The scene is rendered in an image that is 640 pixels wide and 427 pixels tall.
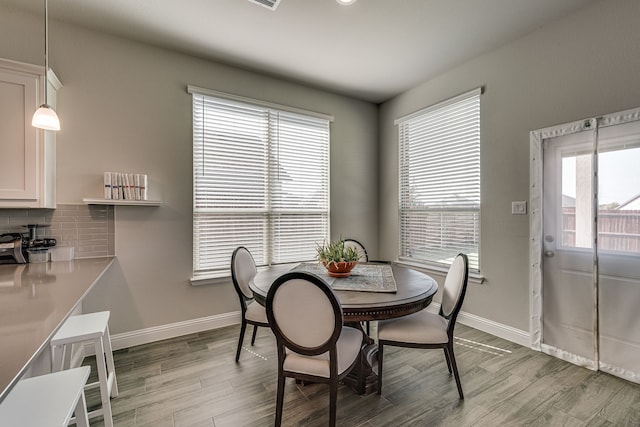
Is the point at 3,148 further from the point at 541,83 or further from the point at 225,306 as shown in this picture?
the point at 541,83

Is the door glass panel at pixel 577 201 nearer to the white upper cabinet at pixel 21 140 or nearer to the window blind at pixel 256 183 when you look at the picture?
the window blind at pixel 256 183

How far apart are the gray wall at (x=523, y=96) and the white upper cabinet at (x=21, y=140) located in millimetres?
3935

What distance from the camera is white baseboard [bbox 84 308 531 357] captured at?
2746 mm

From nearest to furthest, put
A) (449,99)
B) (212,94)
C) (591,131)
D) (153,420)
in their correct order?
(153,420) < (591,131) < (212,94) < (449,99)

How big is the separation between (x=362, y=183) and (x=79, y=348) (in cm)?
364

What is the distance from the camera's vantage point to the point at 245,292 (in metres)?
2.62

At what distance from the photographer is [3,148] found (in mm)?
2129

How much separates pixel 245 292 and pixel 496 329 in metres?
2.59

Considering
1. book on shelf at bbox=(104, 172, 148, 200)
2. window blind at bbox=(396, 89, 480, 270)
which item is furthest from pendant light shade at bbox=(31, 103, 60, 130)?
window blind at bbox=(396, 89, 480, 270)

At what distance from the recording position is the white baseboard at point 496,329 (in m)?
2.80

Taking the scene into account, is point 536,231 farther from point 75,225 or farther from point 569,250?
point 75,225

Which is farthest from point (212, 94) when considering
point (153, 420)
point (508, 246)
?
point (508, 246)

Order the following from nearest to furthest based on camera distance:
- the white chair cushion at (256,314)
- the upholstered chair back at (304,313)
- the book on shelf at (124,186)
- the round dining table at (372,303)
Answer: the upholstered chair back at (304,313)
the round dining table at (372,303)
the white chair cushion at (256,314)
the book on shelf at (124,186)

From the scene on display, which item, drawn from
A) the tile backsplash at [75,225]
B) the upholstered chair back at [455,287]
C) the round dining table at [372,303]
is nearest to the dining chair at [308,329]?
the round dining table at [372,303]
